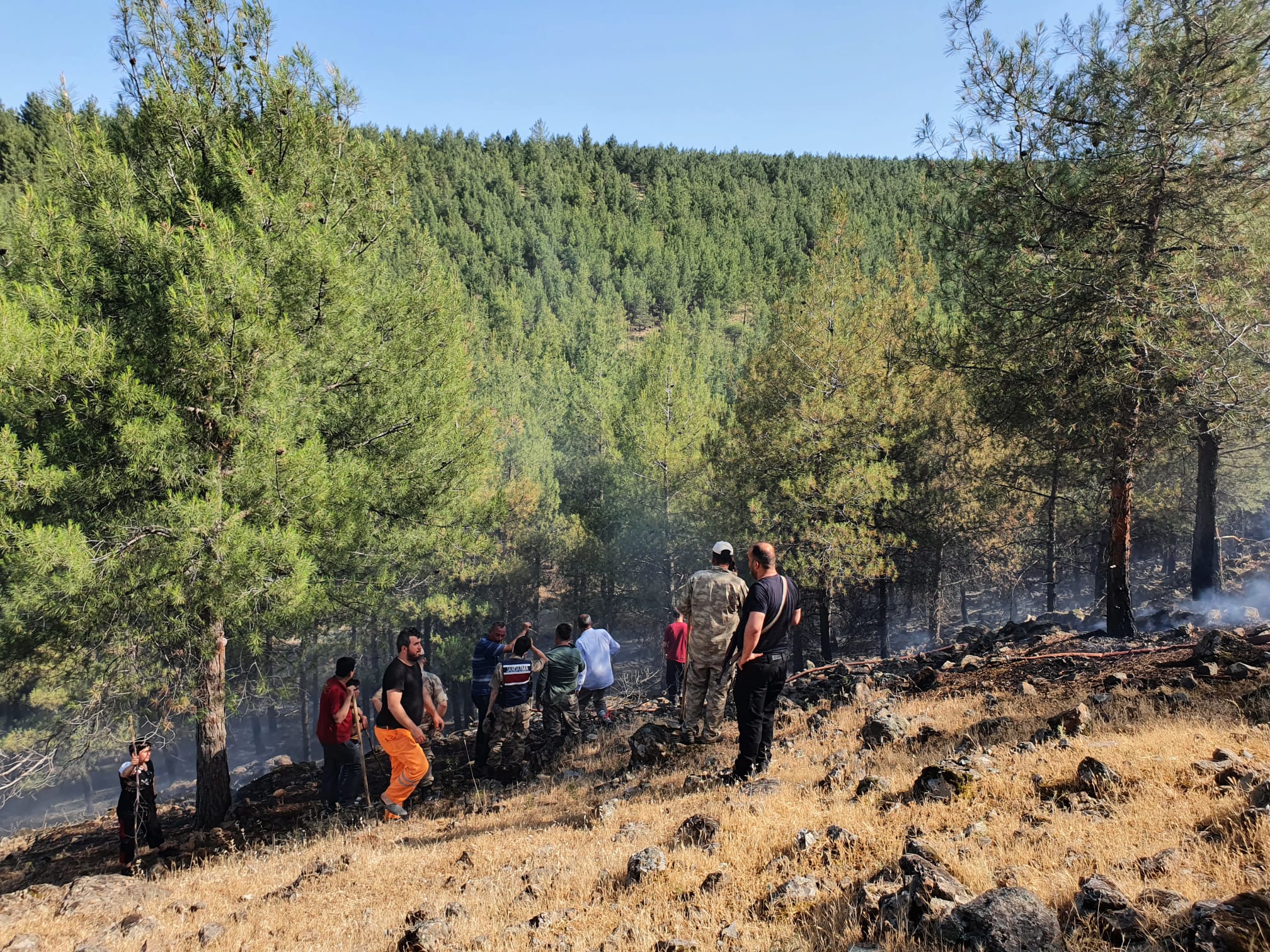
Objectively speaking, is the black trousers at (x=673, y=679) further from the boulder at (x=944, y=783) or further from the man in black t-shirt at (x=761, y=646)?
the boulder at (x=944, y=783)

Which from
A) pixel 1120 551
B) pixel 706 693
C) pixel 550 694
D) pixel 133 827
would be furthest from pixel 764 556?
pixel 1120 551

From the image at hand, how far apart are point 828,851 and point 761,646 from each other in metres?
1.67

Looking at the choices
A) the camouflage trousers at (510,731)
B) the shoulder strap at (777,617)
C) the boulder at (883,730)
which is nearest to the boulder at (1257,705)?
the boulder at (883,730)

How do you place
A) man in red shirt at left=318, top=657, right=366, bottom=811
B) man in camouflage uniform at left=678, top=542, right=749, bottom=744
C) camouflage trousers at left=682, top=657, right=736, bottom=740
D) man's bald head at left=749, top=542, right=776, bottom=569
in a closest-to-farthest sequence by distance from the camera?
man's bald head at left=749, top=542, right=776, bottom=569
man in camouflage uniform at left=678, top=542, right=749, bottom=744
camouflage trousers at left=682, top=657, right=736, bottom=740
man in red shirt at left=318, top=657, right=366, bottom=811

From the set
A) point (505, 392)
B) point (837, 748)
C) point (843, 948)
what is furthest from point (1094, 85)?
point (505, 392)

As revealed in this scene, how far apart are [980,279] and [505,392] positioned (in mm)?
27633

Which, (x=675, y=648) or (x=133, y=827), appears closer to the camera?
(x=133, y=827)

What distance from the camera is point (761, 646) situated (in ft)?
17.7

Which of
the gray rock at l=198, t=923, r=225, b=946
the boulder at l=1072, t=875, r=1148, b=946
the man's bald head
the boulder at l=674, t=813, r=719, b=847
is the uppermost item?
the man's bald head

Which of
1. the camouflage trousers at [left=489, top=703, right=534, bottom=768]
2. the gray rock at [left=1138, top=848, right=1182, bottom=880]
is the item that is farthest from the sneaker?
the gray rock at [left=1138, top=848, right=1182, bottom=880]

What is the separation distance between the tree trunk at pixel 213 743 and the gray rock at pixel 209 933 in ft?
13.2

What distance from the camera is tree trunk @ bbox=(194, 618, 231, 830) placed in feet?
26.3

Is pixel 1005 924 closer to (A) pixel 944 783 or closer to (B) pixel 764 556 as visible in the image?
(A) pixel 944 783

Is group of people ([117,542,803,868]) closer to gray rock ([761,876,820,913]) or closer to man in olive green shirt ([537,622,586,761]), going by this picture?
man in olive green shirt ([537,622,586,761])
